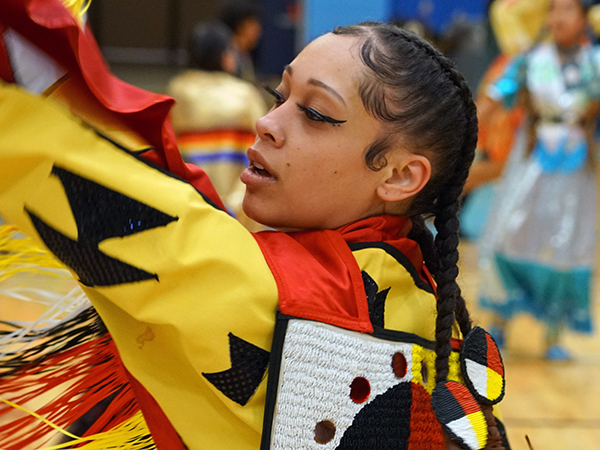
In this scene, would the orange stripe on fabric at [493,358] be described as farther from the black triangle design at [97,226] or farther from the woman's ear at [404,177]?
the black triangle design at [97,226]

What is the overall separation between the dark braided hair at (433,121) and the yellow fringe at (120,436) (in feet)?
1.06

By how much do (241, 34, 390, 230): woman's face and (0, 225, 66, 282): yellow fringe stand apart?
0.24 metres

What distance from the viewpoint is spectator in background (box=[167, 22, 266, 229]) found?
2.81 metres

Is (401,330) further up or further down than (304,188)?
further down

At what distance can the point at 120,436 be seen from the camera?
76 cm

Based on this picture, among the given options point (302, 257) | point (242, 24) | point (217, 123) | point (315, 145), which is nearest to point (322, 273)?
point (302, 257)

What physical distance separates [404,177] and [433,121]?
71mm

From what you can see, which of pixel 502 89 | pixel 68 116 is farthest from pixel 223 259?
pixel 502 89

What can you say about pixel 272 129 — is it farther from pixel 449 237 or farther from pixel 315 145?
pixel 449 237

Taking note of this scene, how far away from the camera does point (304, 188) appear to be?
2.56ft

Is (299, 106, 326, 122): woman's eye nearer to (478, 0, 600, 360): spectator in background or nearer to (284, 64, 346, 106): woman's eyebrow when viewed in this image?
(284, 64, 346, 106): woman's eyebrow

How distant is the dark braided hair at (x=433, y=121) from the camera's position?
778mm

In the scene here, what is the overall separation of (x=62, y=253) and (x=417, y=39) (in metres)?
0.46

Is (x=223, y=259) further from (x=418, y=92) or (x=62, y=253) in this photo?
(x=418, y=92)
